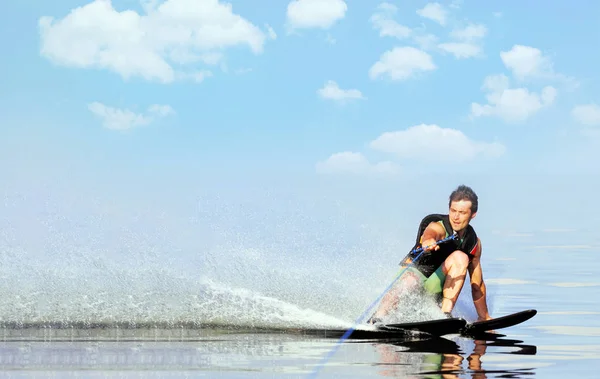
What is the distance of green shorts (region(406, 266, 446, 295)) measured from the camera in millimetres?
11438

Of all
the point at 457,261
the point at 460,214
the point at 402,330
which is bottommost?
the point at 402,330

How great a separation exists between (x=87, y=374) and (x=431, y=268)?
15.3ft

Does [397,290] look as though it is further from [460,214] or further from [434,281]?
[460,214]

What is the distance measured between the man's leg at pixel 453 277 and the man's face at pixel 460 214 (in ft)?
0.97

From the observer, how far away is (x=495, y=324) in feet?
36.8

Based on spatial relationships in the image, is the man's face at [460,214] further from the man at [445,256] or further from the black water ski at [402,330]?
the black water ski at [402,330]

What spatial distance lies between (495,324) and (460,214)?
1.24m

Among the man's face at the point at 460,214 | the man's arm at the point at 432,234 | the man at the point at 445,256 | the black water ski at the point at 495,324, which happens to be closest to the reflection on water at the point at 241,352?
the black water ski at the point at 495,324

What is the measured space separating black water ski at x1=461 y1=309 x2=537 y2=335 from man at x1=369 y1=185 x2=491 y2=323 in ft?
0.99

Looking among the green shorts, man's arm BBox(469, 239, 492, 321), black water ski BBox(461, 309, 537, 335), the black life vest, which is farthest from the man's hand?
black water ski BBox(461, 309, 537, 335)

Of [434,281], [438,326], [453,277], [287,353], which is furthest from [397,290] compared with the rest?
[287,353]

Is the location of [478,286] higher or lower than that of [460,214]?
lower

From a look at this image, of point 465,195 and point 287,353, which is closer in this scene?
point 287,353

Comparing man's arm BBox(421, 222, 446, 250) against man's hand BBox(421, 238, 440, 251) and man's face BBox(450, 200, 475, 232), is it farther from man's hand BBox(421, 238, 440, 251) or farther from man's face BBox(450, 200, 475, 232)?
man's face BBox(450, 200, 475, 232)
